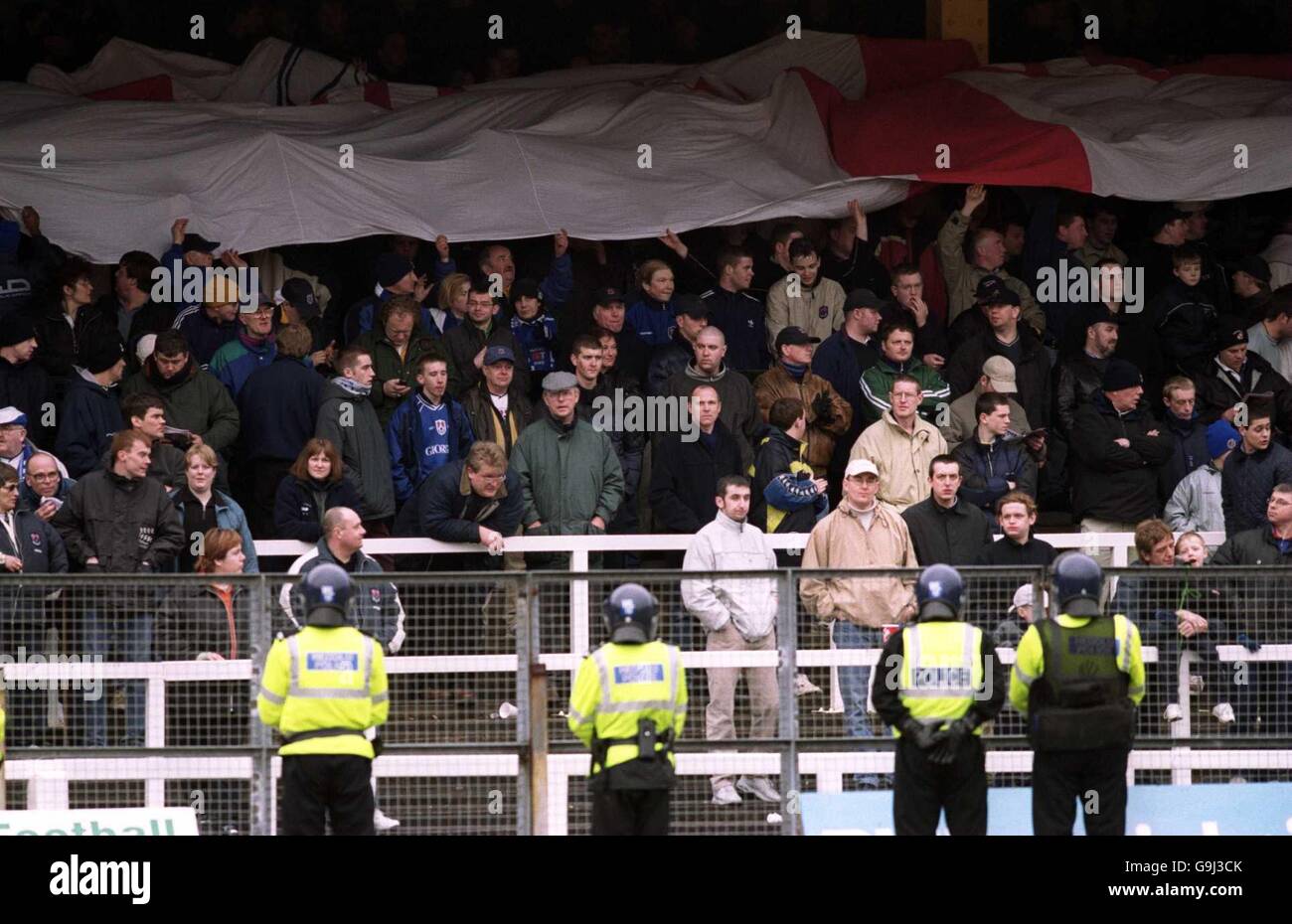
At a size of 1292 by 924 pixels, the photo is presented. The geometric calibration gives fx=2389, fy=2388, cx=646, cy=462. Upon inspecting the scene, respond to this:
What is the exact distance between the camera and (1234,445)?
1519cm

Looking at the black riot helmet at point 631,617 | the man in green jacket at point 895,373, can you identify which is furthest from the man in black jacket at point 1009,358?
the black riot helmet at point 631,617

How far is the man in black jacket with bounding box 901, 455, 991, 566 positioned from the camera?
13.4 meters

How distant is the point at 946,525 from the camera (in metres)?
13.5

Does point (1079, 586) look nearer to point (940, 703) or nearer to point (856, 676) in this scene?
point (940, 703)

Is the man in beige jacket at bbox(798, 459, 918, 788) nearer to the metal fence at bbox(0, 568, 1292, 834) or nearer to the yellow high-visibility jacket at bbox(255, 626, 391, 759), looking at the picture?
the metal fence at bbox(0, 568, 1292, 834)

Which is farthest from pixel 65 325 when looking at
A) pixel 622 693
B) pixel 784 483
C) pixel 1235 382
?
pixel 1235 382

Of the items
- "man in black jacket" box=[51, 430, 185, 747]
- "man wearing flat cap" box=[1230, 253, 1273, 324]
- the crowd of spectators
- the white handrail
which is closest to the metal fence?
the crowd of spectators

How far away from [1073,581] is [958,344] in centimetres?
489

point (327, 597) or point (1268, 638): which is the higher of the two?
point (327, 597)

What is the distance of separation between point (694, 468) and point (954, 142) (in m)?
3.50

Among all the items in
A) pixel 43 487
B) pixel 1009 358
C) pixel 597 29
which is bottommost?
pixel 43 487

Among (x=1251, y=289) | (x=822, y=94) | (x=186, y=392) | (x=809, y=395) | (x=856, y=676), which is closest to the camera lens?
(x=856, y=676)

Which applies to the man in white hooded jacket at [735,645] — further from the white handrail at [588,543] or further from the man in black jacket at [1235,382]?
the man in black jacket at [1235,382]
